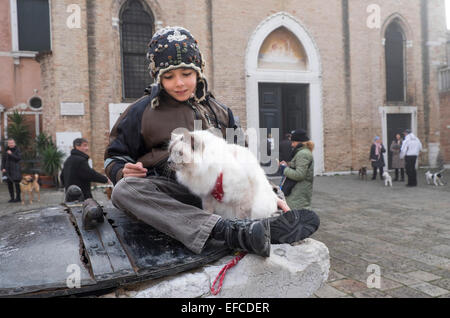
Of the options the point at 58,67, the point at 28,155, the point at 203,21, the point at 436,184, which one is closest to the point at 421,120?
the point at 436,184

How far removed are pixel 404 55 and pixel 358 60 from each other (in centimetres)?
305

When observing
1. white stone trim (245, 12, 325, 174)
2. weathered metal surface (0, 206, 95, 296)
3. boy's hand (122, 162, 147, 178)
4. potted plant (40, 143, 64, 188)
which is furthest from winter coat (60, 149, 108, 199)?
white stone trim (245, 12, 325, 174)

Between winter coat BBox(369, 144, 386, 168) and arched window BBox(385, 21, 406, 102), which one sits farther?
arched window BBox(385, 21, 406, 102)

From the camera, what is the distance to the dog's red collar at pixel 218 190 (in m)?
2.34

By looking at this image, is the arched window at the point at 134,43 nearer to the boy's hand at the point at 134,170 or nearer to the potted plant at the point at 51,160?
the potted plant at the point at 51,160

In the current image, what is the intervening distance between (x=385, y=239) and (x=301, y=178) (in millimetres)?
1525

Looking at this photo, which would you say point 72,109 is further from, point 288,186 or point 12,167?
point 288,186

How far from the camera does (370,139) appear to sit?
52.8 ft

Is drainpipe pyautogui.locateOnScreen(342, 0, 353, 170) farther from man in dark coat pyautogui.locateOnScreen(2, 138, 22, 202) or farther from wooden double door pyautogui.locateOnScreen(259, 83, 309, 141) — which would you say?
man in dark coat pyautogui.locateOnScreen(2, 138, 22, 202)

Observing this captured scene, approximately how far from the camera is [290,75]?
1506cm

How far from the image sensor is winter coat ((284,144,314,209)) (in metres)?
5.64

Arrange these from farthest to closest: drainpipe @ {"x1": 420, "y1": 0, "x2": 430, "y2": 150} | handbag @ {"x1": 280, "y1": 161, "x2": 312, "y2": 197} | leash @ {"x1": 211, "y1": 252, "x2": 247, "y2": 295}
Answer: drainpipe @ {"x1": 420, "y1": 0, "x2": 430, "y2": 150} < handbag @ {"x1": 280, "y1": 161, "x2": 312, "y2": 197} < leash @ {"x1": 211, "y1": 252, "x2": 247, "y2": 295}

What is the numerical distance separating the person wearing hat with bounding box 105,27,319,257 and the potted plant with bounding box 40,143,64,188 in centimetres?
1021

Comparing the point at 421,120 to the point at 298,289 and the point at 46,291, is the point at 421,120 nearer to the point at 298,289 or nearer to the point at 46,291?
the point at 298,289
